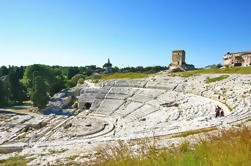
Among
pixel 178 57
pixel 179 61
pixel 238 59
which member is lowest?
pixel 238 59

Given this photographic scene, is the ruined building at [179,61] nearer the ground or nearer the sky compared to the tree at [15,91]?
nearer the sky

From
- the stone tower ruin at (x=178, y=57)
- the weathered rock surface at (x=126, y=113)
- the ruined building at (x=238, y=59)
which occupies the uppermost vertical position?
the stone tower ruin at (x=178, y=57)

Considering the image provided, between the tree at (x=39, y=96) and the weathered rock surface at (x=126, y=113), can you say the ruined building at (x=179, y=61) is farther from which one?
the tree at (x=39, y=96)

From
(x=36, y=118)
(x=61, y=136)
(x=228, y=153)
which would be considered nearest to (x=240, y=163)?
(x=228, y=153)

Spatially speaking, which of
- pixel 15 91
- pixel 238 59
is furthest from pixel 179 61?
pixel 15 91

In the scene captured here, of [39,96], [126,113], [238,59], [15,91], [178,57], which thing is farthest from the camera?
[178,57]

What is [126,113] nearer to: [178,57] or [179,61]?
[179,61]

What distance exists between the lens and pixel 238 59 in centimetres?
2759

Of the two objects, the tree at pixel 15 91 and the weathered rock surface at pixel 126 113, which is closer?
the weathered rock surface at pixel 126 113

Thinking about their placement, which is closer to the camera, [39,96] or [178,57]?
[39,96]

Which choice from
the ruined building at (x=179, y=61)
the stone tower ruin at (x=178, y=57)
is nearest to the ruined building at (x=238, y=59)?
the ruined building at (x=179, y=61)

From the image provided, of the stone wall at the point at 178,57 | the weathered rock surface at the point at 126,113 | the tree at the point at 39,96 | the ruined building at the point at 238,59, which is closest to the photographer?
the weathered rock surface at the point at 126,113

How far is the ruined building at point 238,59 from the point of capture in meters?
25.8

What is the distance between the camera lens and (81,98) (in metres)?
28.1
